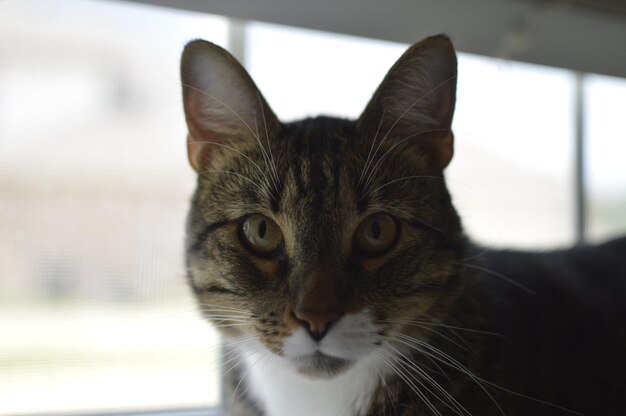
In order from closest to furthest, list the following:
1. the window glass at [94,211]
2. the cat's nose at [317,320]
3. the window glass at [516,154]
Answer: the cat's nose at [317,320] → the window glass at [94,211] → the window glass at [516,154]

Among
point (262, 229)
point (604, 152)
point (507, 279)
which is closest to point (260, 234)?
point (262, 229)

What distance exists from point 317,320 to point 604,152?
1808mm

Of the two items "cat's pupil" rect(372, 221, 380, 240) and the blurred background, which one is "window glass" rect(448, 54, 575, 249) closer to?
the blurred background

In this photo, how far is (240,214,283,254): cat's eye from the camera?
1.12 m

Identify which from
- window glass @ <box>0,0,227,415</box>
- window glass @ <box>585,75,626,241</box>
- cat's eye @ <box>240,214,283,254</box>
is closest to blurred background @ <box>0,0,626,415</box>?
window glass @ <box>0,0,227,415</box>

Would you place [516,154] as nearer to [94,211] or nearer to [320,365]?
[320,365]

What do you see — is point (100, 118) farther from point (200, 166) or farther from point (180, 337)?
point (180, 337)

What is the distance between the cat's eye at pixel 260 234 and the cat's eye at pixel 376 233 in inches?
6.6

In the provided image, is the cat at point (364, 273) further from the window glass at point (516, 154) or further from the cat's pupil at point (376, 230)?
the window glass at point (516, 154)

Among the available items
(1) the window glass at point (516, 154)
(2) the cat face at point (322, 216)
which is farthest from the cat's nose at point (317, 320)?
(1) the window glass at point (516, 154)

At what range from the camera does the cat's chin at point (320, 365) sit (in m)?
1.00

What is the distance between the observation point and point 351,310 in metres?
0.98

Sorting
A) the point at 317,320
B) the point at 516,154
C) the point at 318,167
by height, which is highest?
the point at 516,154

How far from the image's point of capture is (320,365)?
39.6 inches
